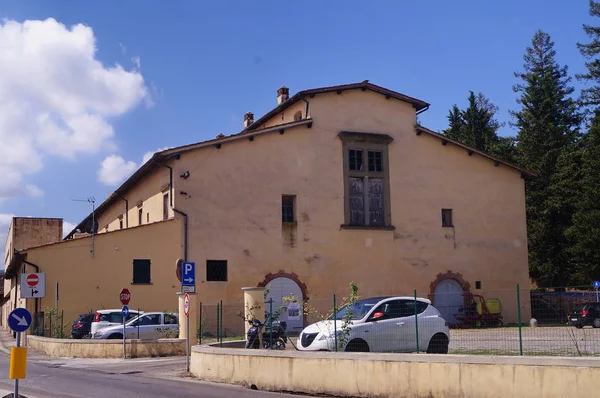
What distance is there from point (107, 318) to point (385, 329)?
16.2 meters

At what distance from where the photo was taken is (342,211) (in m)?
35.8

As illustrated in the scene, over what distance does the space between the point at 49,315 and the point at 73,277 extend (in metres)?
1.94

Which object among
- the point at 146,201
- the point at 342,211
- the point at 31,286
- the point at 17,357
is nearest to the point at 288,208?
the point at 342,211

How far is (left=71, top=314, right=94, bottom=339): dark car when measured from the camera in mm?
30559

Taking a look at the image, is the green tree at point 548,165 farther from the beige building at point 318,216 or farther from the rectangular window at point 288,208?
the rectangular window at point 288,208

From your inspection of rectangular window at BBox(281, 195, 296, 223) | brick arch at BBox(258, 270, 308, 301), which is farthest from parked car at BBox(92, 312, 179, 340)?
rectangular window at BBox(281, 195, 296, 223)

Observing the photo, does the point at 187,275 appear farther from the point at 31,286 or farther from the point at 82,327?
the point at 82,327

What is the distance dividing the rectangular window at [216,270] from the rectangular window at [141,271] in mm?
2704

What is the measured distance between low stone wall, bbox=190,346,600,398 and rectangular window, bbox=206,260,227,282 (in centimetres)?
1561

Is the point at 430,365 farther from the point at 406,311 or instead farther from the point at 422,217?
the point at 422,217

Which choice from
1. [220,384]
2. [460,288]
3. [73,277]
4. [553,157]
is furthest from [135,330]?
[553,157]

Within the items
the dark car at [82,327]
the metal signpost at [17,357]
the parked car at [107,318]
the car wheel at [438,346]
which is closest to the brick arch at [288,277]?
the parked car at [107,318]

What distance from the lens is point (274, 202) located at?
1363 inches

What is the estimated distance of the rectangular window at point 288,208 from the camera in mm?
35031
